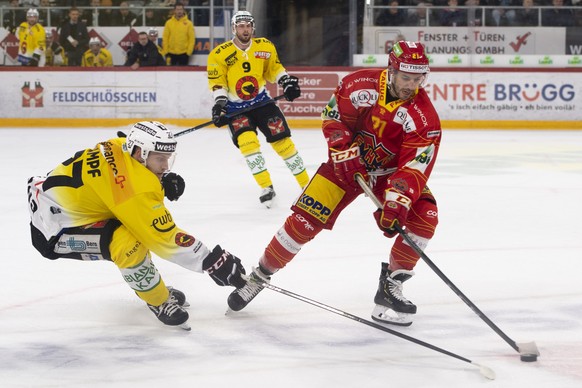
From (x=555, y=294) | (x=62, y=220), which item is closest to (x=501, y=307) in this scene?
(x=555, y=294)

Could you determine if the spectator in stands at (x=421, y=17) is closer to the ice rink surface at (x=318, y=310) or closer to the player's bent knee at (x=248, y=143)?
the ice rink surface at (x=318, y=310)

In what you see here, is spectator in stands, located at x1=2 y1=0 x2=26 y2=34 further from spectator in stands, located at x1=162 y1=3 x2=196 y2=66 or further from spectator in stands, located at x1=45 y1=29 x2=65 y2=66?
spectator in stands, located at x1=162 y1=3 x2=196 y2=66

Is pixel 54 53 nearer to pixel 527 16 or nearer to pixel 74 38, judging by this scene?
pixel 74 38

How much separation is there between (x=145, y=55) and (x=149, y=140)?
8.68m

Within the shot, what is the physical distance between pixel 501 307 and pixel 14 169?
5.37 metres

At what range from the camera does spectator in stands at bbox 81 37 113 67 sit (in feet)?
39.8

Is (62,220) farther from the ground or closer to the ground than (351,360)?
farther from the ground

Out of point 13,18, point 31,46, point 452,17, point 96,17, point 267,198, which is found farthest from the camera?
point 13,18

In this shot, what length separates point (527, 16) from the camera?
38.0 feet

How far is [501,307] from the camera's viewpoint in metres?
3.97

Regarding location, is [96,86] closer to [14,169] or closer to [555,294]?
A: [14,169]

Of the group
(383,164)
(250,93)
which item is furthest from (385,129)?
(250,93)

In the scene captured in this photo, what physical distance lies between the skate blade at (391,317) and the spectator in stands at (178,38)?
28.4ft

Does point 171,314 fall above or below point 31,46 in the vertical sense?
below
